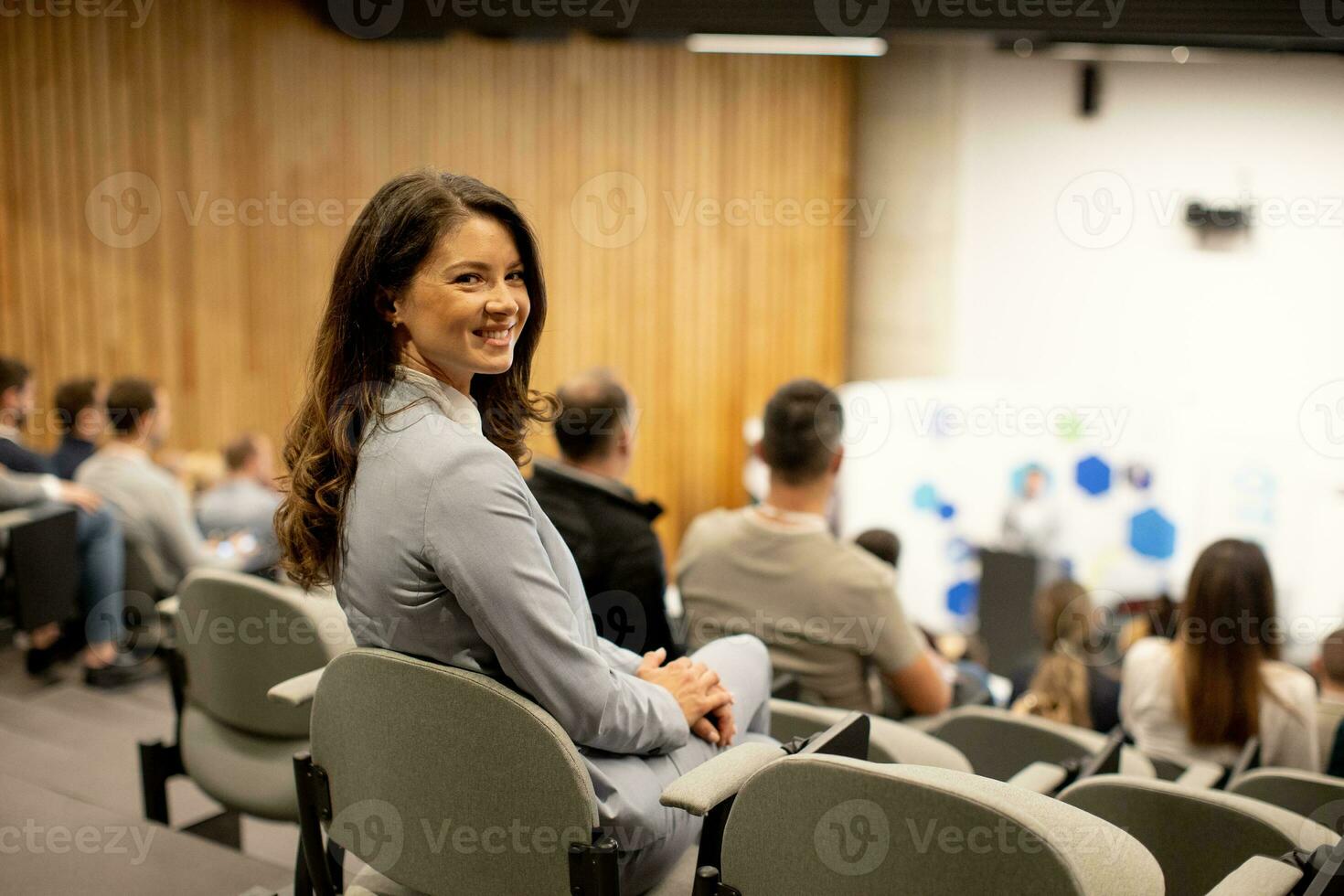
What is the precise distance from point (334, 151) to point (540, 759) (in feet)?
17.8

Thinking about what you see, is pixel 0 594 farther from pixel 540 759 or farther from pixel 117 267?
pixel 540 759

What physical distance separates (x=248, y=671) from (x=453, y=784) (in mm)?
947

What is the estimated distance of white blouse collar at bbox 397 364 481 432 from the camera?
1.58m

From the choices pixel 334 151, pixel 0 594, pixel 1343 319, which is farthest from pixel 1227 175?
pixel 0 594

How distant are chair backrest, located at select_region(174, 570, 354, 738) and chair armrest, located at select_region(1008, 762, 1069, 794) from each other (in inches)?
50.4

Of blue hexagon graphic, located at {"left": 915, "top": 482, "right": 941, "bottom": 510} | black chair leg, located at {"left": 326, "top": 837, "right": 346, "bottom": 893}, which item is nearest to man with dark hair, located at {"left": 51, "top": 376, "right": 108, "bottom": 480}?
black chair leg, located at {"left": 326, "top": 837, "right": 346, "bottom": 893}

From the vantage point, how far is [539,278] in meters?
1.69

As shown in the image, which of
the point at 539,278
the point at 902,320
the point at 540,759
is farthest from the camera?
the point at 902,320

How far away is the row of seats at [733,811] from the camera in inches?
49.4
